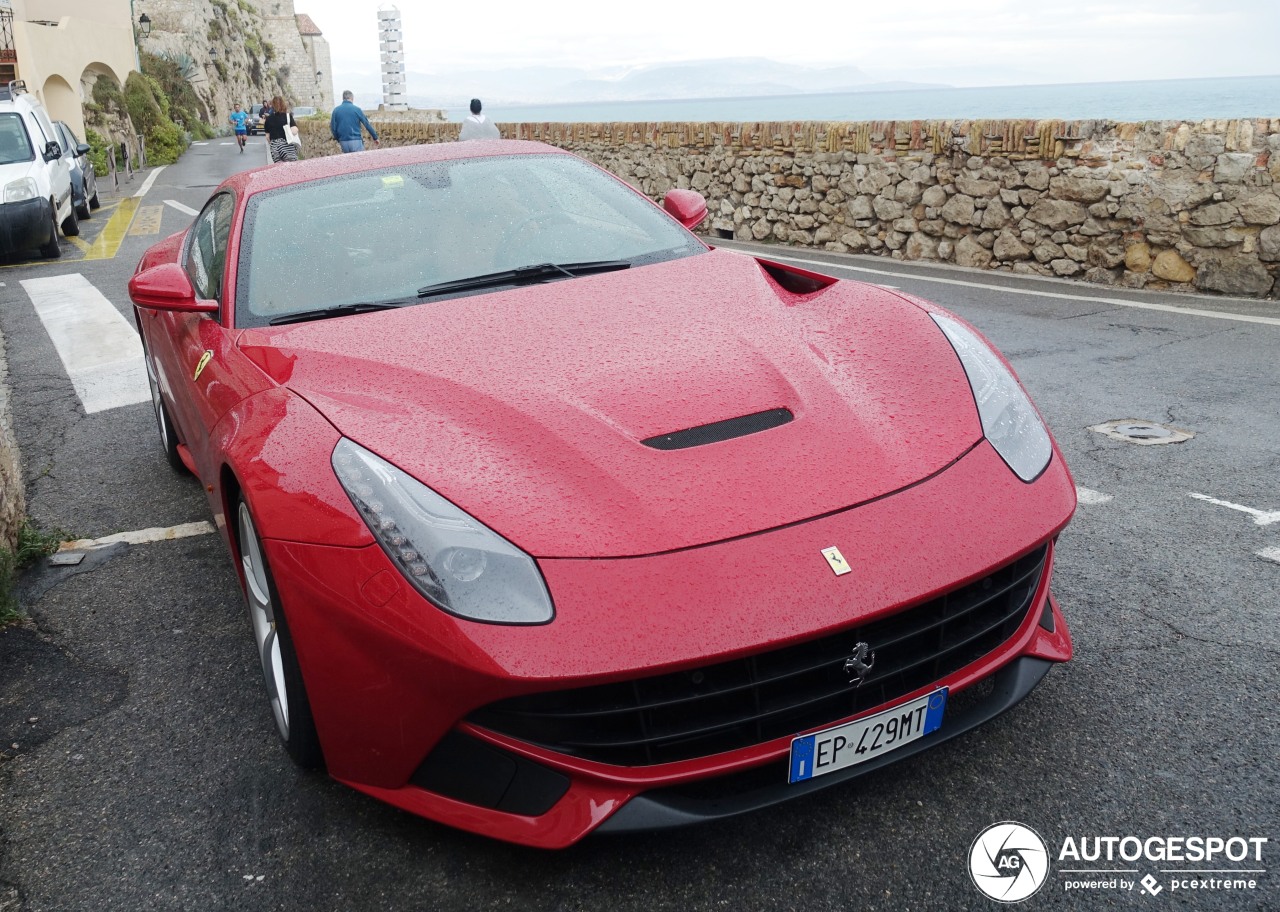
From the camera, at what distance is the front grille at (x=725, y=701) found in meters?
1.77

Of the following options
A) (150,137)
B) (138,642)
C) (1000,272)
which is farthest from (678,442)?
(150,137)

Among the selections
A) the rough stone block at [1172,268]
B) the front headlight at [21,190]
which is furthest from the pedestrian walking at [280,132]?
the rough stone block at [1172,268]

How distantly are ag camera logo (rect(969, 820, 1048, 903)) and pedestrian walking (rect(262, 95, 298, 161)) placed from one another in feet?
67.3

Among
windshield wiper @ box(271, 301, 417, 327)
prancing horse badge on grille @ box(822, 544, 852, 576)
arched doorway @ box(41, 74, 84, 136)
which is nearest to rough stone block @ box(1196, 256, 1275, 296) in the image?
windshield wiper @ box(271, 301, 417, 327)

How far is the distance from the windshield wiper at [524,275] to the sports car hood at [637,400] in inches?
5.2

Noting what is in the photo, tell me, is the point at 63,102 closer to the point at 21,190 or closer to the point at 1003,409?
the point at 21,190

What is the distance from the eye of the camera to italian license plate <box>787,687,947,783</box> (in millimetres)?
1852

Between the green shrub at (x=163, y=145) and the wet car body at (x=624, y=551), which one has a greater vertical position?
the green shrub at (x=163, y=145)

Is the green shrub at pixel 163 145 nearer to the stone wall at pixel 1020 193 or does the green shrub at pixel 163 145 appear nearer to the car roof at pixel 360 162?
the stone wall at pixel 1020 193

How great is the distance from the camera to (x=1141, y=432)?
14.5 ft

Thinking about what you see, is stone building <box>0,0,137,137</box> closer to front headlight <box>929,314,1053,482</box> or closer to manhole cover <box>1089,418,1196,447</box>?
manhole cover <box>1089,418,1196,447</box>

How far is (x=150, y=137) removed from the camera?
36438mm

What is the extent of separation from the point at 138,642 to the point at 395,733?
1.50 m

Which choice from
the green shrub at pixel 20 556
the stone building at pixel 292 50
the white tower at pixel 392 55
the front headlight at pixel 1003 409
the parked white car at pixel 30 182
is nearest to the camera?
the front headlight at pixel 1003 409
